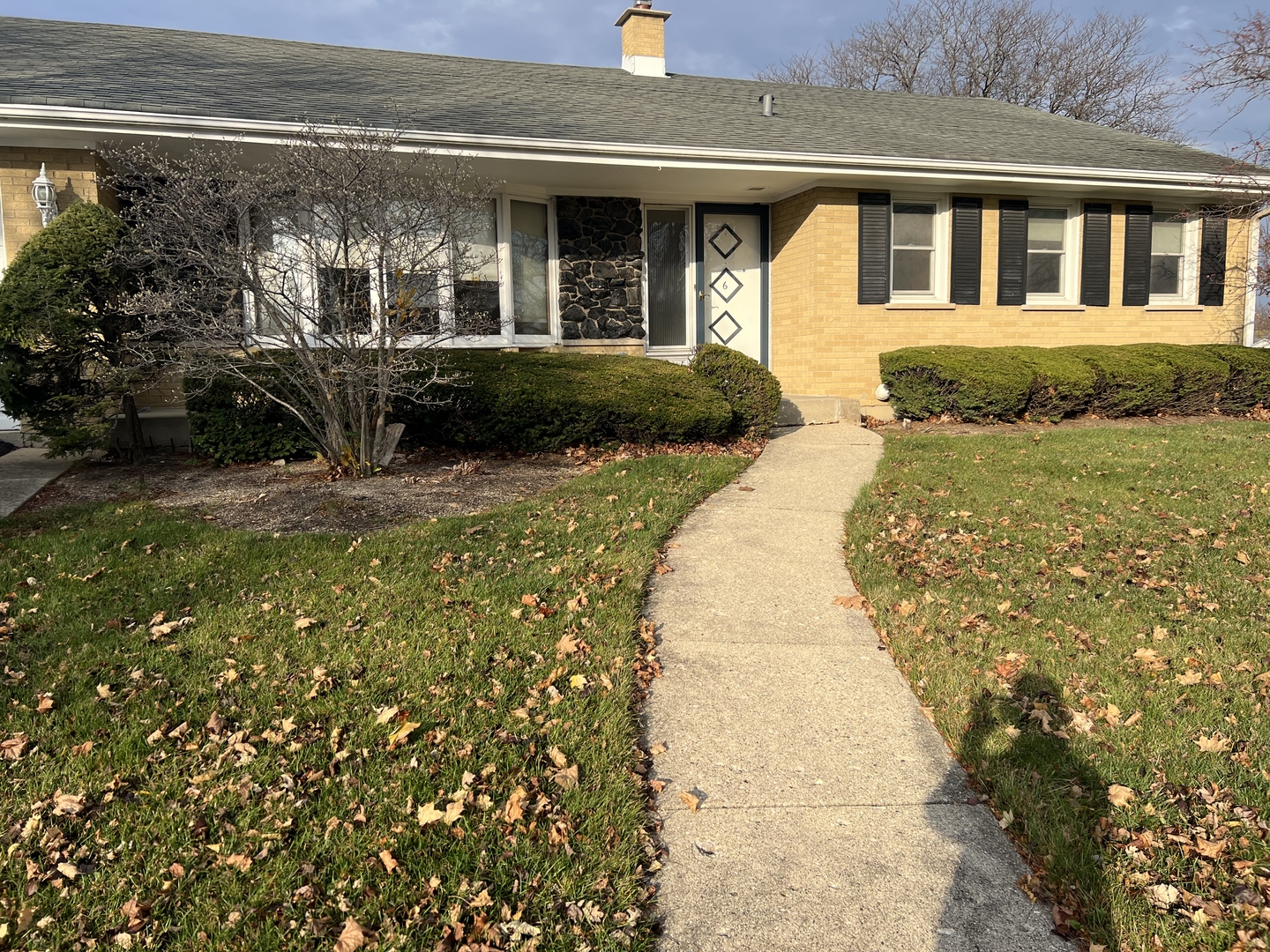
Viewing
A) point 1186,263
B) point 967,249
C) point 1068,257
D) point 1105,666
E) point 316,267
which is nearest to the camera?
point 1105,666

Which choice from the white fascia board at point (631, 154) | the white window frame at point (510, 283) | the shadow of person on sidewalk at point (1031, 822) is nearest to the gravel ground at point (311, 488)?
the white window frame at point (510, 283)

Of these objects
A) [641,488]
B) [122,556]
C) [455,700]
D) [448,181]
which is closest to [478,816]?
[455,700]

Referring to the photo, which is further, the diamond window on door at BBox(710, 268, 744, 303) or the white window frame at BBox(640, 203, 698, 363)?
the diamond window on door at BBox(710, 268, 744, 303)

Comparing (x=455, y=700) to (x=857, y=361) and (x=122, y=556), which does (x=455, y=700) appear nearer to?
(x=122, y=556)

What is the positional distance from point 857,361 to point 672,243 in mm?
3263

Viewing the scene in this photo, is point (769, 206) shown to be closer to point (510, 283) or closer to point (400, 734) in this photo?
point (510, 283)

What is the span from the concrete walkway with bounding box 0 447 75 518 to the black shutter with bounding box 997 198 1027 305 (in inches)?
470

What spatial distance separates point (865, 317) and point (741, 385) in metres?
3.28

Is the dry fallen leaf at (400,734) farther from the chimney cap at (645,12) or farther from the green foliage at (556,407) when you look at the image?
the chimney cap at (645,12)

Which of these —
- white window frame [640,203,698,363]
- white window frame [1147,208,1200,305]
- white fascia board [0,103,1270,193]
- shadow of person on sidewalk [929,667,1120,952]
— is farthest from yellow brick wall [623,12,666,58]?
shadow of person on sidewalk [929,667,1120,952]

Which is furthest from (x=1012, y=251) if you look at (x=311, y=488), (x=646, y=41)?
(x=311, y=488)

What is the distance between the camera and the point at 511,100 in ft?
38.3

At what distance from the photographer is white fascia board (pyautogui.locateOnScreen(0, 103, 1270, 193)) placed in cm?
841

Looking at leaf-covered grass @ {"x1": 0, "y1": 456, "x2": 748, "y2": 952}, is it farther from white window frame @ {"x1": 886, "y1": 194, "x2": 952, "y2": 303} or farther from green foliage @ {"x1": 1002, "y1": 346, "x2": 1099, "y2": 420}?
white window frame @ {"x1": 886, "y1": 194, "x2": 952, "y2": 303}
